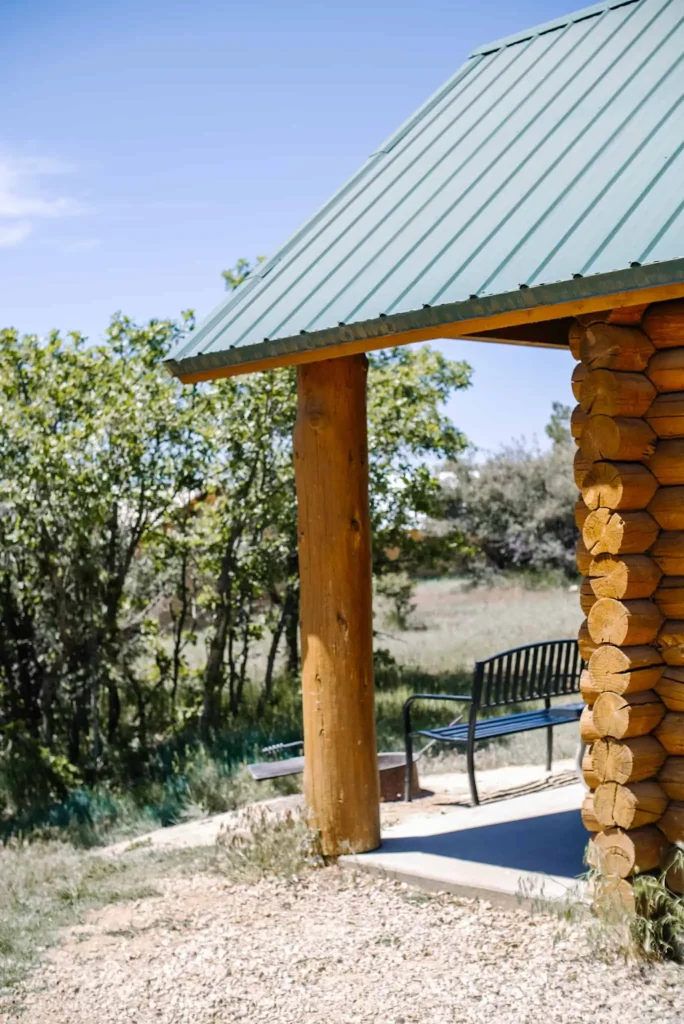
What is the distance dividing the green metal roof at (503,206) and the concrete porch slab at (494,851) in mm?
2746

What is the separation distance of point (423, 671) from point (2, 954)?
36.2ft

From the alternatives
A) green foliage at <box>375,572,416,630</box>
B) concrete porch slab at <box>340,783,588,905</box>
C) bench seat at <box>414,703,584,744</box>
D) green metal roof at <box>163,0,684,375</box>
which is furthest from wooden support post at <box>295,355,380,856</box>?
green foliage at <box>375,572,416,630</box>

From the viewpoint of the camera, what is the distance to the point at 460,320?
494 cm

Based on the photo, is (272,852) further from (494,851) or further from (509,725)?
(509,725)

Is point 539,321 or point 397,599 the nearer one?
point 539,321

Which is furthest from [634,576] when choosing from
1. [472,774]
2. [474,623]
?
[474,623]

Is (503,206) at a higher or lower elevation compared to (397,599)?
higher

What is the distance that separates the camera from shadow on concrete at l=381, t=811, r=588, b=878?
585 centimetres

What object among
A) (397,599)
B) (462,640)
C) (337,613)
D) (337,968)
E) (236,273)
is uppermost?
(236,273)

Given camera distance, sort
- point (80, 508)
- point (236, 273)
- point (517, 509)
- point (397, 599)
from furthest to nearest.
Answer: point (517, 509), point (397, 599), point (236, 273), point (80, 508)

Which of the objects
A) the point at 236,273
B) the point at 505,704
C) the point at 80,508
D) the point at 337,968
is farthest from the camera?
the point at 236,273

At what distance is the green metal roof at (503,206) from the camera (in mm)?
4688

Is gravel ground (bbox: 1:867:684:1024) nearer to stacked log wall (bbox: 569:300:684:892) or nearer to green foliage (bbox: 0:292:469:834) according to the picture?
stacked log wall (bbox: 569:300:684:892)

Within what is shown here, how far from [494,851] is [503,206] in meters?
3.45
